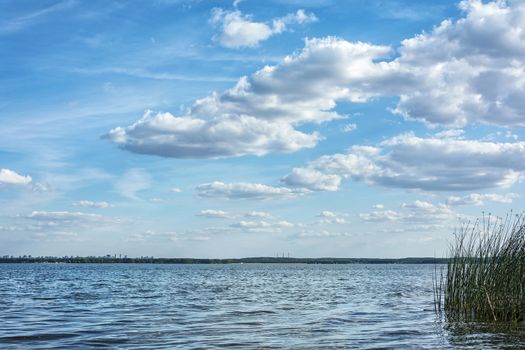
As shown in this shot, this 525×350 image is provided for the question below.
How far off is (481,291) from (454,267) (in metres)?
1.46

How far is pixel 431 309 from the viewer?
27.7 metres

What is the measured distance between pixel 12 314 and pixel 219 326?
10.8 metres

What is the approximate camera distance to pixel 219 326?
22.5 m

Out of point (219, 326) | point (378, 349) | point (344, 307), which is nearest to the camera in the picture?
point (378, 349)

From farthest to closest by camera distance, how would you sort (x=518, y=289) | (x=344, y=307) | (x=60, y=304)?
(x=60, y=304) < (x=344, y=307) < (x=518, y=289)

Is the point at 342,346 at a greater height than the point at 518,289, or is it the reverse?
the point at 518,289

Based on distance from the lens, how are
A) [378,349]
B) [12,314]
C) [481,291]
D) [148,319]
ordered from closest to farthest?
1. [378,349]
2. [481,291]
3. [148,319]
4. [12,314]

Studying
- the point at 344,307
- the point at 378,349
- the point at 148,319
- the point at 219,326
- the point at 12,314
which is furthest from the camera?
the point at 344,307

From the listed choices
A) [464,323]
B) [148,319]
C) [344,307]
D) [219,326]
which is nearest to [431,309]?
[344,307]

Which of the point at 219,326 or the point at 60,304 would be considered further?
the point at 60,304

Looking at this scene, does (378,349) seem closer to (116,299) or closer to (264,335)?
(264,335)

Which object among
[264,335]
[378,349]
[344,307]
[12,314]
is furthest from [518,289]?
[12,314]

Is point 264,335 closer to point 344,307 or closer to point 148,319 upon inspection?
point 148,319

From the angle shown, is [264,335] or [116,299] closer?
[264,335]
